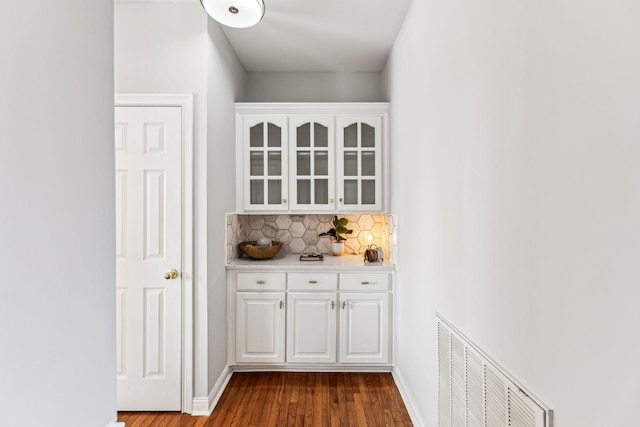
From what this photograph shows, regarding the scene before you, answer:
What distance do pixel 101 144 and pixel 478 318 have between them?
1412mm

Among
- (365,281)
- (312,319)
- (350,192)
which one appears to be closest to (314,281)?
(312,319)

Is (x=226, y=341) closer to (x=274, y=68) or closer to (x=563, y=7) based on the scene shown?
(x=274, y=68)

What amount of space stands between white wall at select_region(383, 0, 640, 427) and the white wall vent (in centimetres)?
5

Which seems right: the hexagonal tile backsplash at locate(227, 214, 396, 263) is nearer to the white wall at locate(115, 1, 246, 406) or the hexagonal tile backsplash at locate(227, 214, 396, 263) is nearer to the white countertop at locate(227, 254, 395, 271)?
the white countertop at locate(227, 254, 395, 271)

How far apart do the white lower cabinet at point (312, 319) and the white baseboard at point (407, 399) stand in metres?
0.18

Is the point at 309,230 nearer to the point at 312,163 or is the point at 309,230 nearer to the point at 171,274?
the point at 312,163

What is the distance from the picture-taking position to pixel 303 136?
3.58m

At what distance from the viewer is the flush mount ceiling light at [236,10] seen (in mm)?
2297

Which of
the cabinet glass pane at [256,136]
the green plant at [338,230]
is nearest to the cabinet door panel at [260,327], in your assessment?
the green plant at [338,230]

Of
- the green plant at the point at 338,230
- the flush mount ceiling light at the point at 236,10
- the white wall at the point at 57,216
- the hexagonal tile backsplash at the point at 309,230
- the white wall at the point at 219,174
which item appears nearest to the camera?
the white wall at the point at 57,216

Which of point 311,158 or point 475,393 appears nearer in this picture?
point 475,393

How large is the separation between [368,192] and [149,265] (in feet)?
6.32

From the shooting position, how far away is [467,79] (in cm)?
164

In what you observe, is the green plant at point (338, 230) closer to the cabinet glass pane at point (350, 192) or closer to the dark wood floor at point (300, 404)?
the cabinet glass pane at point (350, 192)
